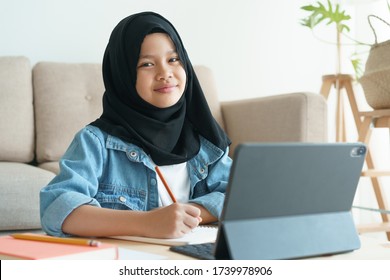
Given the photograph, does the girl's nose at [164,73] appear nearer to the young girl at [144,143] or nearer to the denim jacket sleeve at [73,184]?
the young girl at [144,143]

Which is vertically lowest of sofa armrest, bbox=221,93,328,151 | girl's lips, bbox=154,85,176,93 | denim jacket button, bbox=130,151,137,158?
sofa armrest, bbox=221,93,328,151

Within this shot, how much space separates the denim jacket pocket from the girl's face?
0.22 meters

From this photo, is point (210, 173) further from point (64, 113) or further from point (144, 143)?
point (64, 113)

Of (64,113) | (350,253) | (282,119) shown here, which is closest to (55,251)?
(350,253)

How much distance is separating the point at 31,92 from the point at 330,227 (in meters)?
1.95

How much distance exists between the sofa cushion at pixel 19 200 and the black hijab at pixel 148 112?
2.16 feet

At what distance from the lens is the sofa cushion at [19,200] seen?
1887 mm

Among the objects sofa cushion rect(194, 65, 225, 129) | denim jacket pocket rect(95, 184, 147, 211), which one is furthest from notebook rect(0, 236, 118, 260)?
sofa cushion rect(194, 65, 225, 129)

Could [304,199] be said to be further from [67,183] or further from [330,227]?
[67,183]

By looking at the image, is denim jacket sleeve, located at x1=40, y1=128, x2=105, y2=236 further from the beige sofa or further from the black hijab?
the beige sofa

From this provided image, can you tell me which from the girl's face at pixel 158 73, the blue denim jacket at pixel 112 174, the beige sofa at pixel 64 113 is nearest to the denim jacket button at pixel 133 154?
the blue denim jacket at pixel 112 174

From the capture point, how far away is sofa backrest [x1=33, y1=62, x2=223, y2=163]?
2.41m

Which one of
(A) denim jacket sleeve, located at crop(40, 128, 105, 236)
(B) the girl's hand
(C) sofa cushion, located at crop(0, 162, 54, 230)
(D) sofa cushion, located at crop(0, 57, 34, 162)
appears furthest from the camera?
(D) sofa cushion, located at crop(0, 57, 34, 162)

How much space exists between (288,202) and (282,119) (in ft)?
4.99
